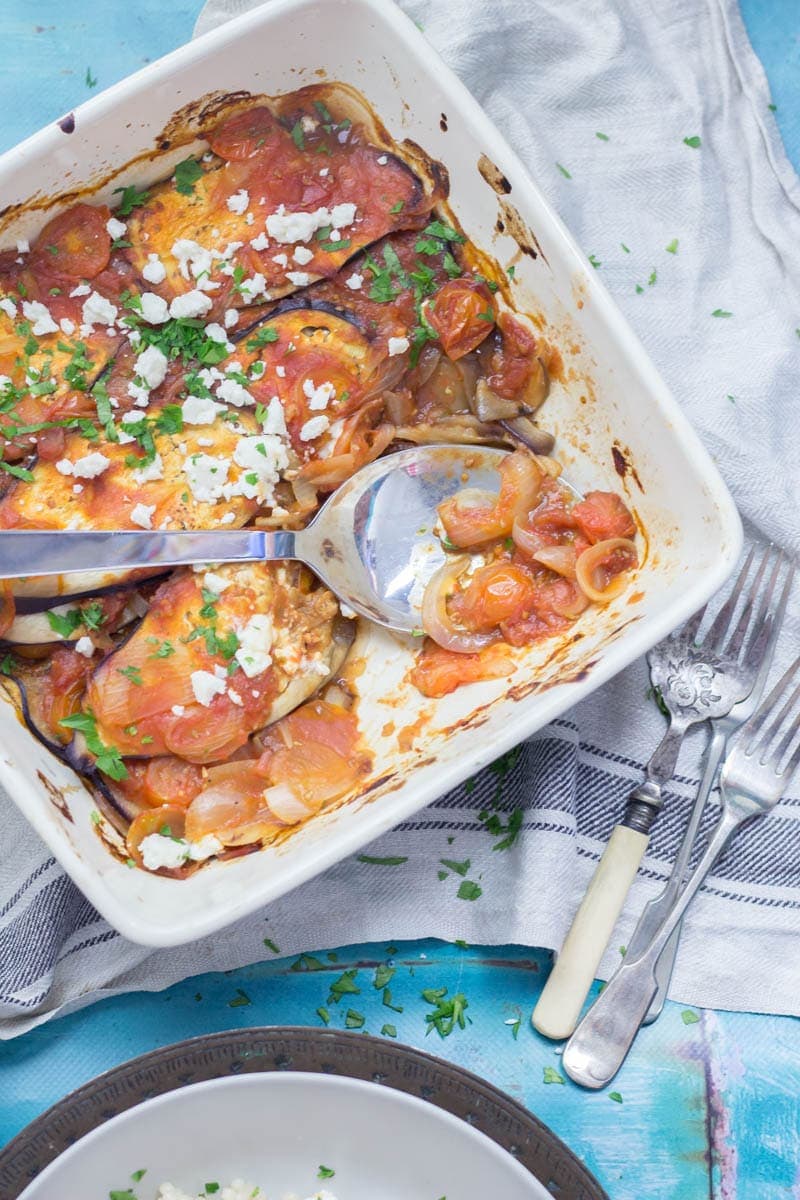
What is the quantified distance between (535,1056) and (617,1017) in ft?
0.68

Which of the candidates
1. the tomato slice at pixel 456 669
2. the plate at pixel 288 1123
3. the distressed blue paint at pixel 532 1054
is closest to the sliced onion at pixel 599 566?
the tomato slice at pixel 456 669

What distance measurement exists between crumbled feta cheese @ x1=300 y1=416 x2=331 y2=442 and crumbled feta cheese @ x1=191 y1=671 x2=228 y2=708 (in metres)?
0.52

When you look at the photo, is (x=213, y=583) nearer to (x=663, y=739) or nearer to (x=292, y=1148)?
(x=663, y=739)

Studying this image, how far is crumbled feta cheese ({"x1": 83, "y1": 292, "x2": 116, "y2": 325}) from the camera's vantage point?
7.73 feet

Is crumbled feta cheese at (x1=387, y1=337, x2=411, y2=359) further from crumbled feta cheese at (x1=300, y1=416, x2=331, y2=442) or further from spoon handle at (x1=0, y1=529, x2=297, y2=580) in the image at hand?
spoon handle at (x1=0, y1=529, x2=297, y2=580)

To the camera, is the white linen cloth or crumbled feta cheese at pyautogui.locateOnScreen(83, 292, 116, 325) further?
the white linen cloth

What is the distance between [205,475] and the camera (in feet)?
7.66

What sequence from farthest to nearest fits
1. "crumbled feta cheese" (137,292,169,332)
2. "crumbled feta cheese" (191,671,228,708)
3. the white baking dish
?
"crumbled feta cheese" (137,292,169,332) < "crumbled feta cheese" (191,671,228,708) < the white baking dish

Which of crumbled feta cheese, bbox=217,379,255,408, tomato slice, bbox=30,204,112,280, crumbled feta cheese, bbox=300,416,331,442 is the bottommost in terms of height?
crumbled feta cheese, bbox=300,416,331,442

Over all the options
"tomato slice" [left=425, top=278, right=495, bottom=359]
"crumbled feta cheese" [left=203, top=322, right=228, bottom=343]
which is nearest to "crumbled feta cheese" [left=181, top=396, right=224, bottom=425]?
"crumbled feta cheese" [left=203, top=322, right=228, bottom=343]

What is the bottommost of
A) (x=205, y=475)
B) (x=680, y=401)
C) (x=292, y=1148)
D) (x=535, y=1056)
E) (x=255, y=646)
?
(x=535, y=1056)

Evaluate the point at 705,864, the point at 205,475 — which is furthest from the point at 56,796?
the point at 705,864

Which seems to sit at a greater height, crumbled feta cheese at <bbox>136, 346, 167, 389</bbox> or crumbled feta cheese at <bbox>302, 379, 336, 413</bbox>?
crumbled feta cheese at <bbox>136, 346, 167, 389</bbox>

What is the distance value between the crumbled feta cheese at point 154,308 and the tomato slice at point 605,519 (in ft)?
3.02
